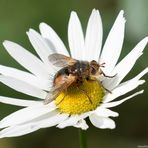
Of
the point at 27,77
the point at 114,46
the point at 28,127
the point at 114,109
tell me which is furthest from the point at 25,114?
the point at 114,109

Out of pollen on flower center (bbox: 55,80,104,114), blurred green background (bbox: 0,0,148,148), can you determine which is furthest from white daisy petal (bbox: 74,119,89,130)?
blurred green background (bbox: 0,0,148,148)

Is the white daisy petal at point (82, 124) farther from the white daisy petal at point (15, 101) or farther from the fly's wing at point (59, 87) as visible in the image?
the white daisy petal at point (15, 101)

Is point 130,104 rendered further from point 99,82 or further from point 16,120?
point 16,120

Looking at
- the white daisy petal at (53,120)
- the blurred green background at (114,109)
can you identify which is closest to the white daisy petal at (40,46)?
the white daisy petal at (53,120)

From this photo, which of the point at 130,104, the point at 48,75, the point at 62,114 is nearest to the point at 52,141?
the point at 130,104

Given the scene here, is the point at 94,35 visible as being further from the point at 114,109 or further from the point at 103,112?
the point at 114,109

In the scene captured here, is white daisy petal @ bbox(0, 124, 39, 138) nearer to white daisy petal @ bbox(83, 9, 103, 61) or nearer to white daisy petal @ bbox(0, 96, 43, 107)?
white daisy petal @ bbox(0, 96, 43, 107)
